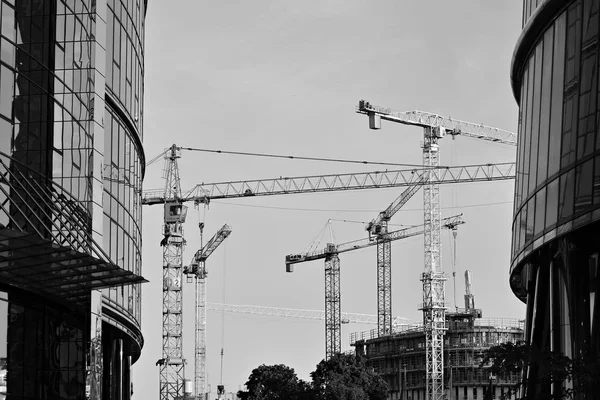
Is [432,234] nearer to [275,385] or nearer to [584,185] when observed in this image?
[275,385]

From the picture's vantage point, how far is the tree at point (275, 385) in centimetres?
10706

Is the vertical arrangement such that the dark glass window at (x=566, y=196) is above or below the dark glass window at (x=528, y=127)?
below

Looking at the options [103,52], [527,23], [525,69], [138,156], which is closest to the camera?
[527,23]

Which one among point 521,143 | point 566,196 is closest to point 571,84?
point 566,196

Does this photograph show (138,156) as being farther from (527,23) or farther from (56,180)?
(527,23)

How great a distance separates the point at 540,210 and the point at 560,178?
2.35 meters

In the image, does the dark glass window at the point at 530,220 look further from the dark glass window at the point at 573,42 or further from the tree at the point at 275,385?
Answer: the tree at the point at 275,385

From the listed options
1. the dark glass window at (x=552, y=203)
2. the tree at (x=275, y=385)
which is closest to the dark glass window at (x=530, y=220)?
the dark glass window at (x=552, y=203)

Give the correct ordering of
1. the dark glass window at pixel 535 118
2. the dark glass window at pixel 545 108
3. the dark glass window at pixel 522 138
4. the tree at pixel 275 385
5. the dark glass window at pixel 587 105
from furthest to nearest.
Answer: the tree at pixel 275 385, the dark glass window at pixel 522 138, the dark glass window at pixel 535 118, the dark glass window at pixel 545 108, the dark glass window at pixel 587 105

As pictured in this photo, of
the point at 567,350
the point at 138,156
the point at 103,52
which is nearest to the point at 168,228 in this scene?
the point at 138,156

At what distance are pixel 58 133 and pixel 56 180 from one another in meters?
1.84

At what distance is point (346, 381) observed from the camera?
103625 mm

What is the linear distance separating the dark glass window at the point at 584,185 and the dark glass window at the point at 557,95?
223 cm

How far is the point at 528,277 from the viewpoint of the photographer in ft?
155
